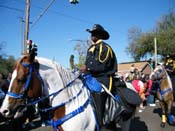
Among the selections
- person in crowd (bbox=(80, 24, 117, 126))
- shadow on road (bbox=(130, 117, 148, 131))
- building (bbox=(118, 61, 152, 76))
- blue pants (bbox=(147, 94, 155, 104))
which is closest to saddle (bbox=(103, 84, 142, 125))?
person in crowd (bbox=(80, 24, 117, 126))

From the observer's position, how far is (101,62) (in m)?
4.68

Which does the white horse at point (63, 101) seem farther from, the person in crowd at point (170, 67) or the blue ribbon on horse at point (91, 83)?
the person in crowd at point (170, 67)

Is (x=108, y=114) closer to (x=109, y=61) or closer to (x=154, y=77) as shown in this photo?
(x=109, y=61)

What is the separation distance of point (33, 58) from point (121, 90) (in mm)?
2135

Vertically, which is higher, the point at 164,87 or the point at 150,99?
the point at 164,87

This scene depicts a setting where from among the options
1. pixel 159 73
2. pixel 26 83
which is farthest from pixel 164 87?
pixel 26 83

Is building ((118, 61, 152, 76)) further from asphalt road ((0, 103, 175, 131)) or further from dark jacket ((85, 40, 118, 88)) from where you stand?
dark jacket ((85, 40, 118, 88))

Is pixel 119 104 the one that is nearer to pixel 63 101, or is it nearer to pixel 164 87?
pixel 63 101

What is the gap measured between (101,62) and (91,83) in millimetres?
427

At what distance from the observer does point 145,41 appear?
48.5 metres

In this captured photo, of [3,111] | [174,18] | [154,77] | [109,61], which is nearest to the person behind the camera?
[3,111]

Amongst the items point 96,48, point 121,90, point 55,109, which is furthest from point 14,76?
point 121,90

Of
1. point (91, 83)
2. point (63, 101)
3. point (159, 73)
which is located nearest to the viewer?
point (63, 101)

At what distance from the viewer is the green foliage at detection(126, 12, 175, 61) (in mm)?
42031
